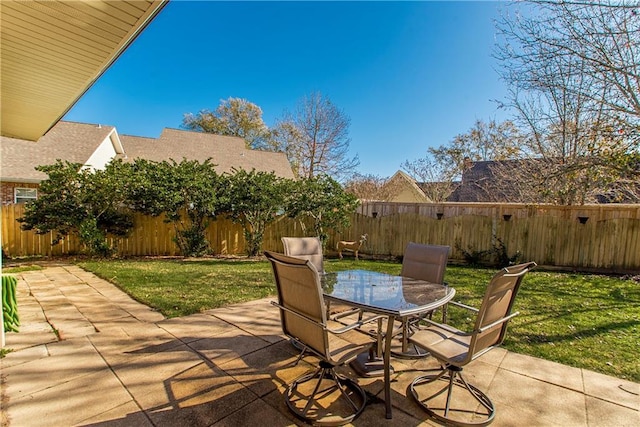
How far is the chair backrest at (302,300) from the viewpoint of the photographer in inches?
74.1

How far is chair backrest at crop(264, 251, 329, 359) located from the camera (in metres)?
1.88

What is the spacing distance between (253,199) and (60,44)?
19.9ft

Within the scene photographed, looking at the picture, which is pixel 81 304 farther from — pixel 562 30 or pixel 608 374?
pixel 562 30

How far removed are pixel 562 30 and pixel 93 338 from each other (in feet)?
31.1

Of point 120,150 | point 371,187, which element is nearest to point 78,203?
point 120,150

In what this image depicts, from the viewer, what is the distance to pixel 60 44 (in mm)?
3344

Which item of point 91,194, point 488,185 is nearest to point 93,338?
point 91,194

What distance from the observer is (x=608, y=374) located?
2666 mm

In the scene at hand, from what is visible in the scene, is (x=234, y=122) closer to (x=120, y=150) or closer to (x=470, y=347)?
(x=120, y=150)

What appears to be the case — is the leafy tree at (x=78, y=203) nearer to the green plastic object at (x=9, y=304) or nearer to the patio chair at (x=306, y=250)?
the green plastic object at (x=9, y=304)

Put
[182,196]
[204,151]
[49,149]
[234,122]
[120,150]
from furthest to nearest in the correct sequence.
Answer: [234,122] < [204,151] < [120,150] < [49,149] < [182,196]

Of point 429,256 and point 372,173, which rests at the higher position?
point 372,173

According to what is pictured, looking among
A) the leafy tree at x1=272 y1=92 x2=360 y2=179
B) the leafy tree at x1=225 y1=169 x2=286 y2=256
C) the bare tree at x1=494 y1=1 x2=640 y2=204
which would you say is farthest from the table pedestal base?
the leafy tree at x1=272 y1=92 x2=360 y2=179

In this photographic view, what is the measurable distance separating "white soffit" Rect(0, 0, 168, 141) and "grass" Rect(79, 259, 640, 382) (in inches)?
128
